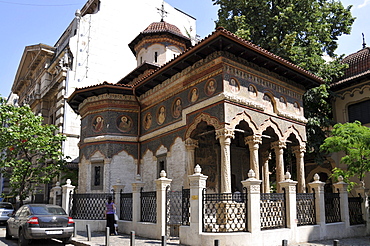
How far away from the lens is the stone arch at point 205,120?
12438 millimetres

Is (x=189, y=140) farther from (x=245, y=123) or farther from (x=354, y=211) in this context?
(x=354, y=211)

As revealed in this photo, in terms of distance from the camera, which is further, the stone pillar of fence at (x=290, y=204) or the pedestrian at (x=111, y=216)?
the pedestrian at (x=111, y=216)

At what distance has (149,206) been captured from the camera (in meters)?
12.3

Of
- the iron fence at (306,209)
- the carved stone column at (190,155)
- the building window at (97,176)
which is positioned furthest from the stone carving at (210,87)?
the building window at (97,176)

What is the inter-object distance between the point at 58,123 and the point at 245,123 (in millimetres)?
16924

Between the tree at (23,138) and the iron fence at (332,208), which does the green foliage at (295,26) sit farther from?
the tree at (23,138)

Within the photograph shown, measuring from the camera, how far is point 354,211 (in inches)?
532

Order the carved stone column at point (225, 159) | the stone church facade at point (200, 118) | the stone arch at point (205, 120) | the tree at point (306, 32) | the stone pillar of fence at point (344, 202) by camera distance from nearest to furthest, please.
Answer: the carved stone column at point (225, 159), the stone arch at point (205, 120), the stone church facade at point (200, 118), the stone pillar of fence at point (344, 202), the tree at point (306, 32)

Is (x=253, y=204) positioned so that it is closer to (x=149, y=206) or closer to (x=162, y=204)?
(x=162, y=204)

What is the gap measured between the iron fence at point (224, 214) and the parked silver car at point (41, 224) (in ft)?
14.4

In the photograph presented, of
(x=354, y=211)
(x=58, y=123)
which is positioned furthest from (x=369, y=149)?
(x=58, y=123)

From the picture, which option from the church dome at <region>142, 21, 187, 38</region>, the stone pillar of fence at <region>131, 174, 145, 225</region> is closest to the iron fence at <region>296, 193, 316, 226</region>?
the stone pillar of fence at <region>131, 174, 145, 225</region>

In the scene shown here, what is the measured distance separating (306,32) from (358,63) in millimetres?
3291

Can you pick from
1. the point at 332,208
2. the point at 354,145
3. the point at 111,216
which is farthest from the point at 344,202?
the point at 111,216
